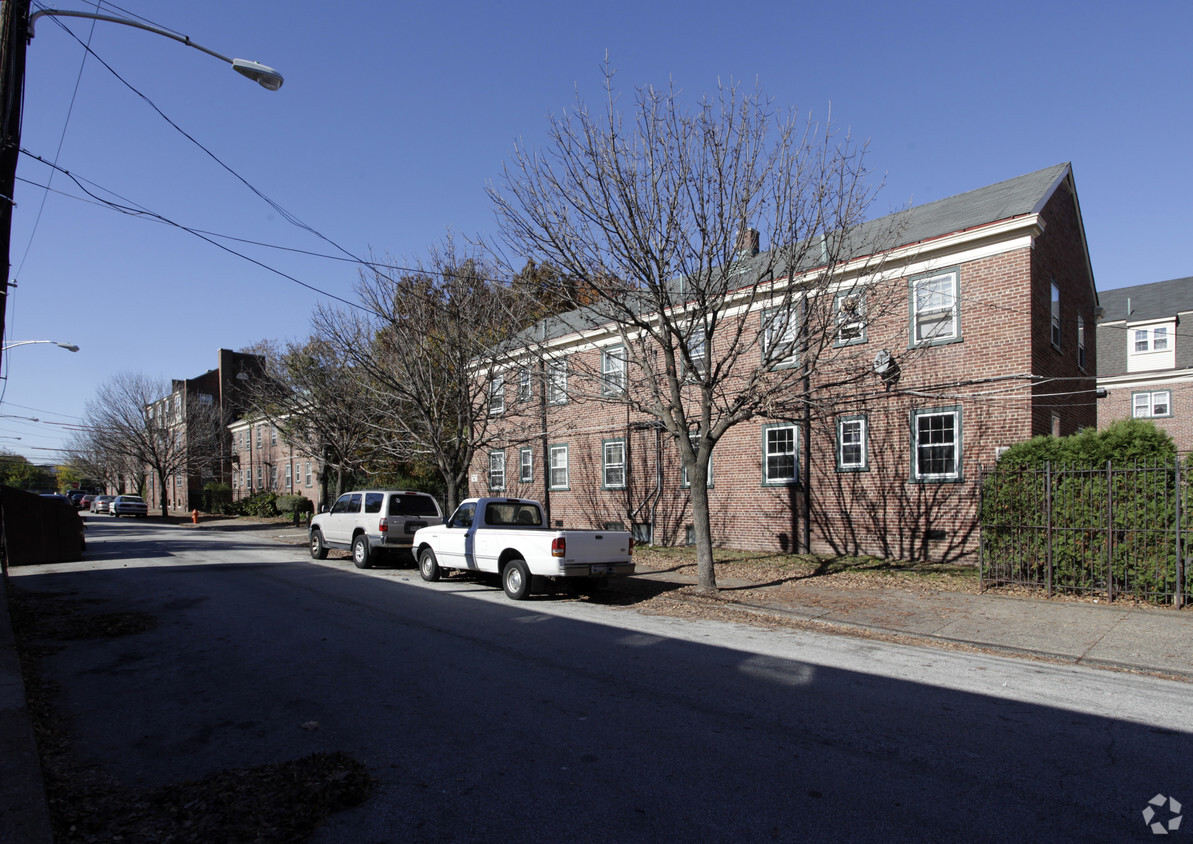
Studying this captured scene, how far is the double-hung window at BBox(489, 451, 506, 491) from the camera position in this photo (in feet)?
92.4

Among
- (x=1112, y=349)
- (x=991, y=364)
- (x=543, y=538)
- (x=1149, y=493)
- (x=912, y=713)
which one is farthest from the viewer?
(x=1112, y=349)

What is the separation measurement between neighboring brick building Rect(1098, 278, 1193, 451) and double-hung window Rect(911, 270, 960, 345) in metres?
20.4

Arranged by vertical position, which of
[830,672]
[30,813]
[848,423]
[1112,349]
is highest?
[1112,349]

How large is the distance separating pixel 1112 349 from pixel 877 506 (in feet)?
85.5

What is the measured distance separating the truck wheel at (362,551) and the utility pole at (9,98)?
944cm

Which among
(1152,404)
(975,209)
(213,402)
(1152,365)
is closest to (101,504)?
(213,402)

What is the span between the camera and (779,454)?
19.0m

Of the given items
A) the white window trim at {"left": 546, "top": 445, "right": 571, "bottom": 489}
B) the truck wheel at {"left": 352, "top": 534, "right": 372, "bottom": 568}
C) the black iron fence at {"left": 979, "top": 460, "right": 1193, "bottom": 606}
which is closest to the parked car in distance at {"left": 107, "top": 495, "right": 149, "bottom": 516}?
the white window trim at {"left": 546, "top": 445, "right": 571, "bottom": 489}

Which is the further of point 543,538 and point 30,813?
point 543,538

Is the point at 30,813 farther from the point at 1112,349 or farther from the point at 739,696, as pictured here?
the point at 1112,349

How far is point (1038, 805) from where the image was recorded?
4.14 m

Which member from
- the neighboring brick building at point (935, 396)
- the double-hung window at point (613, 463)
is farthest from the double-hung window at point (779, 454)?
the double-hung window at point (613, 463)

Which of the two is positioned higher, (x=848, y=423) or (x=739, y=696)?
(x=848, y=423)

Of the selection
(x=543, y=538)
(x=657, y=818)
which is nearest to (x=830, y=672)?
(x=657, y=818)
